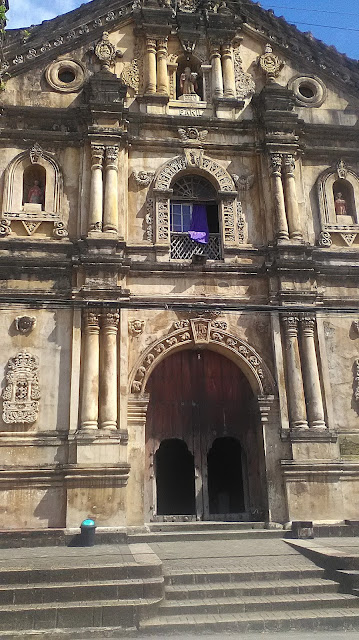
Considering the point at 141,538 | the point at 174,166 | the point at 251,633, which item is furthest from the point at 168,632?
the point at 174,166

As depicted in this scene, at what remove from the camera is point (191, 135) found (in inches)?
590

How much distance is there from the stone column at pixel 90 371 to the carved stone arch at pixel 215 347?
1.08m

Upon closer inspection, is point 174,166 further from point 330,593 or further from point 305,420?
point 330,593

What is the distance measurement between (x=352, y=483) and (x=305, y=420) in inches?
66.2

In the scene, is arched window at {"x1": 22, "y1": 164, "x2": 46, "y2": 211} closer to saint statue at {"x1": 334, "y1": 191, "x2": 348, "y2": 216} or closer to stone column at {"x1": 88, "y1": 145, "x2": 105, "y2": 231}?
stone column at {"x1": 88, "y1": 145, "x2": 105, "y2": 231}

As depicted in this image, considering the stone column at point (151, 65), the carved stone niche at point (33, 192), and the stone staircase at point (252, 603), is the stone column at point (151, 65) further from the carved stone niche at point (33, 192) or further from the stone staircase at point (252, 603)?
the stone staircase at point (252, 603)

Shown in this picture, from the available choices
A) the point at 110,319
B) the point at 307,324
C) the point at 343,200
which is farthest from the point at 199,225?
the point at 343,200

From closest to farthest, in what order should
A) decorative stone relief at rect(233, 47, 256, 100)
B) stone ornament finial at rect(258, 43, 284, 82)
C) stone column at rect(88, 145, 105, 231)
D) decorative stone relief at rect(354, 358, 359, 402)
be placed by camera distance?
decorative stone relief at rect(354, 358, 359, 402)
stone column at rect(88, 145, 105, 231)
decorative stone relief at rect(233, 47, 256, 100)
stone ornament finial at rect(258, 43, 284, 82)

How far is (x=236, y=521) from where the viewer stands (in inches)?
505

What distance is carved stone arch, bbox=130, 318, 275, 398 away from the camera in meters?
13.1

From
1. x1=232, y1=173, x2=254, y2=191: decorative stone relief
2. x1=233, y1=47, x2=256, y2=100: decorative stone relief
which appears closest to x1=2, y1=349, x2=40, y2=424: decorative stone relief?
x1=232, y1=173, x2=254, y2=191: decorative stone relief

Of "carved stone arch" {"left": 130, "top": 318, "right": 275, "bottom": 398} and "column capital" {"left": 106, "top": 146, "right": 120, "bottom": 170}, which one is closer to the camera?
"carved stone arch" {"left": 130, "top": 318, "right": 275, "bottom": 398}

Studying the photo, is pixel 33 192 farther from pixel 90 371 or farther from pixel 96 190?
pixel 90 371

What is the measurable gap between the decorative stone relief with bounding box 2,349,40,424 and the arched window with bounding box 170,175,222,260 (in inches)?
170
